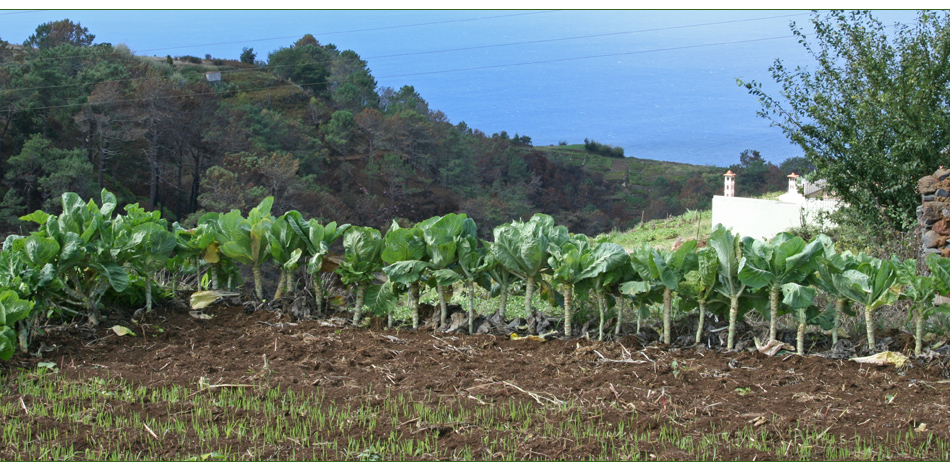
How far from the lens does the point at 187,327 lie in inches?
165

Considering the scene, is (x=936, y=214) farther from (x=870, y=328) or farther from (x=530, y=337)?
(x=530, y=337)

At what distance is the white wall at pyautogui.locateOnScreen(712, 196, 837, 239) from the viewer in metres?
17.1

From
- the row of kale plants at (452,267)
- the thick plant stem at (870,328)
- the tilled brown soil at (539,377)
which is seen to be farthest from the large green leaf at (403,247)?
the thick plant stem at (870,328)

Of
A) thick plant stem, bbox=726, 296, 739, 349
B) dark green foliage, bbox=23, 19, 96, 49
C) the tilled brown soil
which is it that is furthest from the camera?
dark green foliage, bbox=23, 19, 96, 49

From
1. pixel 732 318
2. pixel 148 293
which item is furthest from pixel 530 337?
pixel 148 293

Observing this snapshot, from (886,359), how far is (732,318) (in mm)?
719

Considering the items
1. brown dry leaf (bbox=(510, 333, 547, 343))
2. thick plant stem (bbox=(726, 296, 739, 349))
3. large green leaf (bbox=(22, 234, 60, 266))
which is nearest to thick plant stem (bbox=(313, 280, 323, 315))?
brown dry leaf (bbox=(510, 333, 547, 343))

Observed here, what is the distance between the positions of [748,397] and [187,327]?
3058 mm

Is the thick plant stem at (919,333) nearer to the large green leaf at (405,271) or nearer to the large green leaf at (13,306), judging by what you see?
the large green leaf at (405,271)

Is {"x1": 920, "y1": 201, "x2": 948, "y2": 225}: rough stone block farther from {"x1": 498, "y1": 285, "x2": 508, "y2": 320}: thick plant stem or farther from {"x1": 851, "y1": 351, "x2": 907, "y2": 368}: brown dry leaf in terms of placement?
{"x1": 498, "y1": 285, "x2": 508, "y2": 320}: thick plant stem

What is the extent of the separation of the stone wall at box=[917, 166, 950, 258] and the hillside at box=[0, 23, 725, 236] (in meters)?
17.0

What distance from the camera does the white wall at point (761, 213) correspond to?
56.2 ft

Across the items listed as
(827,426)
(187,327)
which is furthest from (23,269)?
(827,426)

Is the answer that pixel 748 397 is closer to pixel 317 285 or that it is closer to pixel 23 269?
pixel 317 285
